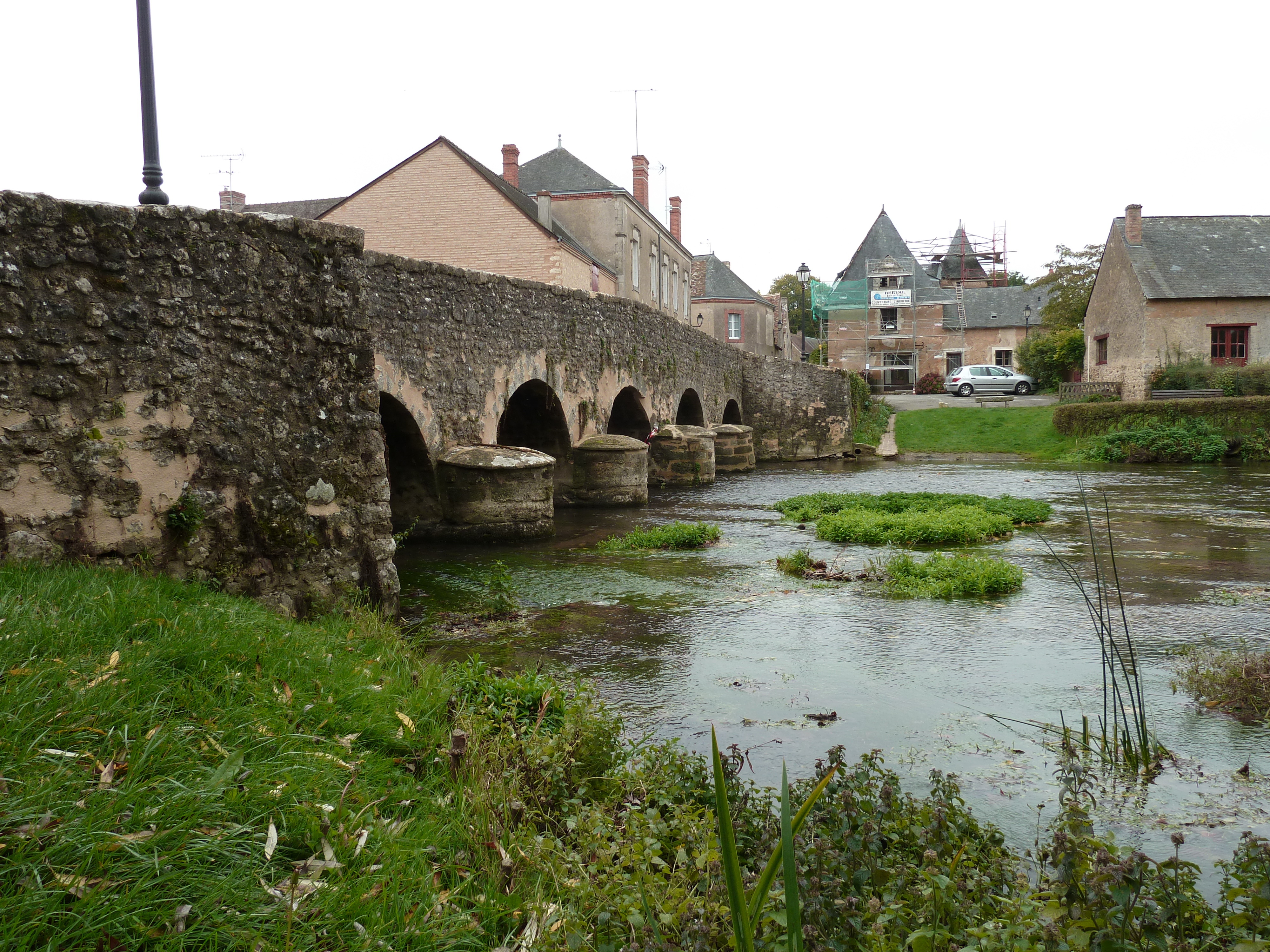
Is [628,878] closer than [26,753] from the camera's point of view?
No

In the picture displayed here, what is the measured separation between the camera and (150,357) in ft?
14.4

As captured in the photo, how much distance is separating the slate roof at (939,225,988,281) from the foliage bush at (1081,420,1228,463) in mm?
40328

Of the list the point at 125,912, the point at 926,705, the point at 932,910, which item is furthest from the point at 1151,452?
the point at 125,912

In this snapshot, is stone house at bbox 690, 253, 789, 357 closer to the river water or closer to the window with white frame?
the window with white frame

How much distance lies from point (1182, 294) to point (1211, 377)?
11.9 ft

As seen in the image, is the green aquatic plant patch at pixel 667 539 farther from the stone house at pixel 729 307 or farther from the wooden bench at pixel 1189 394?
the stone house at pixel 729 307

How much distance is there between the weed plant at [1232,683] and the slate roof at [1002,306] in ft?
149

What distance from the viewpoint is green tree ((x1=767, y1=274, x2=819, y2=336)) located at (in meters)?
66.9

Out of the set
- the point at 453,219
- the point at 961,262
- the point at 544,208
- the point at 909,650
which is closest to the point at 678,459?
the point at 909,650

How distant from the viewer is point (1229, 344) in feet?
97.2

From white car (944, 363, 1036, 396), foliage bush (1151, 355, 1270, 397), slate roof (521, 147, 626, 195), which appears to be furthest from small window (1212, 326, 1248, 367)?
slate roof (521, 147, 626, 195)

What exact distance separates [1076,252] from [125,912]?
5122 centimetres

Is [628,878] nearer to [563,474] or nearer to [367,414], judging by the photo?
[367,414]

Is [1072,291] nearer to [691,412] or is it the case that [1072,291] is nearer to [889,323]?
[889,323]
